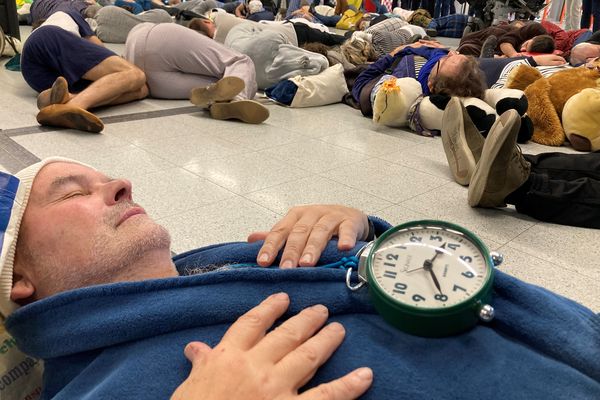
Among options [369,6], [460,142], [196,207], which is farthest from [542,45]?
[369,6]

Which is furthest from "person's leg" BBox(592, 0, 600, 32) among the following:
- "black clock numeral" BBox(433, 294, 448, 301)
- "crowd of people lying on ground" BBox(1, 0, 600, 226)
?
"black clock numeral" BBox(433, 294, 448, 301)

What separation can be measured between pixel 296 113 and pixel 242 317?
2.63 m

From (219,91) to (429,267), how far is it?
7.79 feet

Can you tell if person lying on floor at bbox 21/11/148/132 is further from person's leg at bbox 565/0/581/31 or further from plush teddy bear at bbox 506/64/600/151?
person's leg at bbox 565/0/581/31

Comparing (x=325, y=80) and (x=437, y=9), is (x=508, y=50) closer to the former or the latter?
(x=325, y=80)

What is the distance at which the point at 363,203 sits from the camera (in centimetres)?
181

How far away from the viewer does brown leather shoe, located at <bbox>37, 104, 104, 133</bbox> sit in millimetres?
2357

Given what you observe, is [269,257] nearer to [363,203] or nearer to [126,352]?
[126,352]

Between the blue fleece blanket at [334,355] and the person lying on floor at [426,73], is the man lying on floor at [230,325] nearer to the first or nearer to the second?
the blue fleece blanket at [334,355]

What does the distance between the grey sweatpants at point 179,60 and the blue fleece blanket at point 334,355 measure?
8.17 feet

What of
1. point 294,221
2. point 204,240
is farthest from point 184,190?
point 294,221

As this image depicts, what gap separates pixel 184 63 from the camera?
126 inches

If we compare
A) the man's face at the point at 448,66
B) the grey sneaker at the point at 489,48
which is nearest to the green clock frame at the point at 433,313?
the man's face at the point at 448,66

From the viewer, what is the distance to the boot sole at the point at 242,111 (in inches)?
109
